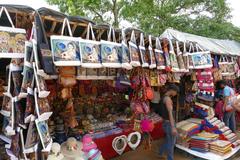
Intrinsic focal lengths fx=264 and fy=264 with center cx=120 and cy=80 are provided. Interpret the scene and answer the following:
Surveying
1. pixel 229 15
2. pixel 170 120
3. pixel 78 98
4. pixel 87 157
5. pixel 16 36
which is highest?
pixel 229 15

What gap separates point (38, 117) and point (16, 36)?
0.93 meters

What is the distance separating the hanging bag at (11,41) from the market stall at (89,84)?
1cm

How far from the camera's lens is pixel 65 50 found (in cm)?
310

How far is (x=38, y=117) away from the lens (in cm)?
293

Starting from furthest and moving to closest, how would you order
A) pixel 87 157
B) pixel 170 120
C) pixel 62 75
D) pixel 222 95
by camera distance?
1. pixel 222 95
2. pixel 170 120
3. pixel 87 157
4. pixel 62 75

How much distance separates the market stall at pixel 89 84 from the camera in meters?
2.97

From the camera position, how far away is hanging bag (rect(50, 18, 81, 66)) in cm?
300

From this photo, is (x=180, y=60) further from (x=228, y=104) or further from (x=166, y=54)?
(x=228, y=104)

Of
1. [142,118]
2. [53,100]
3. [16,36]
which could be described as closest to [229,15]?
[142,118]

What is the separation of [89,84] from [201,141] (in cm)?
289

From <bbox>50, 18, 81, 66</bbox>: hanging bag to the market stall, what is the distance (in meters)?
0.01

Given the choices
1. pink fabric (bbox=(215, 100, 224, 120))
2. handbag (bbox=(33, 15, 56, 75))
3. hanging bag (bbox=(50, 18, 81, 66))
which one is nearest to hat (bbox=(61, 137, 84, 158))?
hanging bag (bbox=(50, 18, 81, 66))

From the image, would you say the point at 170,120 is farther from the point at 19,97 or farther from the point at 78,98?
the point at 19,97

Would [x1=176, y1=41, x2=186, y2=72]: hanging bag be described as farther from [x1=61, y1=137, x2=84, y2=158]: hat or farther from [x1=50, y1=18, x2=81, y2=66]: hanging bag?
[x1=50, y1=18, x2=81, y2=66]: hanging bag
